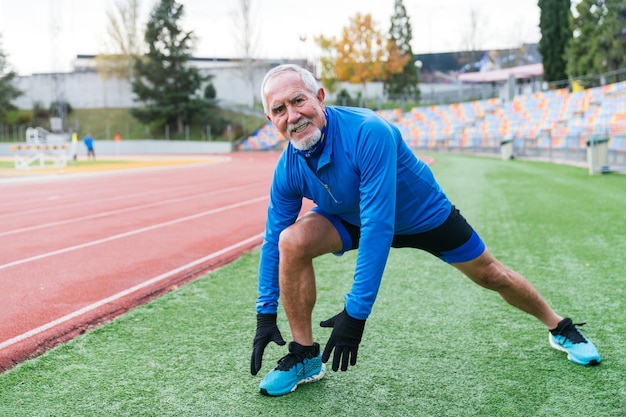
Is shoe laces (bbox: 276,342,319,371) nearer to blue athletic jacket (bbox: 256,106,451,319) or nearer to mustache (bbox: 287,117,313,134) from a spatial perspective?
blue athletic jacket (bbox: 256,106,451,319)

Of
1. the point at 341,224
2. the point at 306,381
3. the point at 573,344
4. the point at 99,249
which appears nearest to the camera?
the point at 341,224

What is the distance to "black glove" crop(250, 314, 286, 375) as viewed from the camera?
10.3 ft

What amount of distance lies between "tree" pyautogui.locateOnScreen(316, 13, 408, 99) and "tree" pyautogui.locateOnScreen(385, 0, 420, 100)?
2.25 m

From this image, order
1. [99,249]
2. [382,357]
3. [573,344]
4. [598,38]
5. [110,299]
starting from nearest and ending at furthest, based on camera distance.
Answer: [573,344]
[382,357]
[110,299]
[99,249]
[598,38]

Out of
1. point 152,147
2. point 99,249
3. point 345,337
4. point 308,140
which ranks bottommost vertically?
point 99,249

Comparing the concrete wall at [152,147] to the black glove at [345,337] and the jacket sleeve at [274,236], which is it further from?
the black glove at [345,337]

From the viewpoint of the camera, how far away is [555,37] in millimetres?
43062

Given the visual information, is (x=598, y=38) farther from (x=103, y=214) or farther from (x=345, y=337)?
(x=345, y=337)

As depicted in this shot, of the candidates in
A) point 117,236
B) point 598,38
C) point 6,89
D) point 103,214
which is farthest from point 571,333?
point 6,89

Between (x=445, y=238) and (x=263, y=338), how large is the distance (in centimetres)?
113

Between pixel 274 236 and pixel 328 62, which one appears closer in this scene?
pixel 274 236

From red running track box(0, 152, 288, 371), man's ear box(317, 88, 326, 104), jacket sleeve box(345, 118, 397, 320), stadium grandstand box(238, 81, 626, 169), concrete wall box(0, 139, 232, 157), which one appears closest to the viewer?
jacket sleeve box(345, 118, 397, 320)

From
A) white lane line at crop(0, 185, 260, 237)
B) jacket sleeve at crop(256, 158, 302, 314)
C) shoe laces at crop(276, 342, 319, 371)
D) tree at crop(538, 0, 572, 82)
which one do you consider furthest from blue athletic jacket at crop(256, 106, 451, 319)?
tree at crop(538, 0, 572, 82)

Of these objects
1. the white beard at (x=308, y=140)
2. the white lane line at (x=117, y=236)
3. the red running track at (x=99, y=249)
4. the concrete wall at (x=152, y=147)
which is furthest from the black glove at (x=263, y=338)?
the concrete wall at (x=152, y=147)
